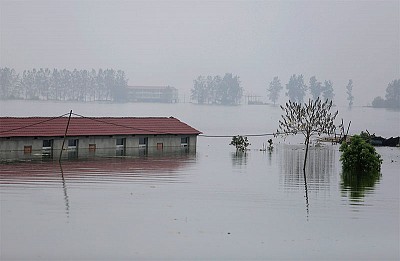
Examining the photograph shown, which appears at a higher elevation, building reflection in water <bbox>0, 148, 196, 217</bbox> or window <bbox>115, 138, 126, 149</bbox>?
window <bbox>115, 138, 126, 149</bbox>

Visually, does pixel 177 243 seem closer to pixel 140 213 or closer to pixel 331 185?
pixel 140 213

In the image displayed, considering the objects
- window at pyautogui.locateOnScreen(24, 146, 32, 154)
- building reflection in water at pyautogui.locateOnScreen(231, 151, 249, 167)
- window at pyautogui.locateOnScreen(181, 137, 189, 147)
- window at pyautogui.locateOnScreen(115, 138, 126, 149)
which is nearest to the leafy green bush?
building reflection in water at pyautogui.locateOnScreen(231, 151, 249, 167)

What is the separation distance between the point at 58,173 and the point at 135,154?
11.6 metres

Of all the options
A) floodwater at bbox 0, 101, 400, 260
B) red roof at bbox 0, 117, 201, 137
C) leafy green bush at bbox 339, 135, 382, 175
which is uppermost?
red roof at bbox 0, 117, 201, 137

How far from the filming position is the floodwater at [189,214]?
46.6 ft

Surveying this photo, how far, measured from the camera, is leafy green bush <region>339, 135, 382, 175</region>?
30319 mm

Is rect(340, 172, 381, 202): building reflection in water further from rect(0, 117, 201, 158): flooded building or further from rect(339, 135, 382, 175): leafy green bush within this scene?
rect(0, 117, 201, 158): flooded building

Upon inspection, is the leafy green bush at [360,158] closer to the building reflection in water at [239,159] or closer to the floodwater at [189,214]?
the floodwater at [189,214]

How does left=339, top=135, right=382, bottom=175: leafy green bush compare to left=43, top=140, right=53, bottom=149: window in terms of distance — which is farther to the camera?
left=43, top=140, right=53, bottom=149: window

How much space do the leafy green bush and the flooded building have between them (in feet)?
45.9

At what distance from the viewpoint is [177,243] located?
581 inches

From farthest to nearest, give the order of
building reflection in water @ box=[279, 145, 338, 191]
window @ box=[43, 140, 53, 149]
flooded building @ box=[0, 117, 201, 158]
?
window @ box=[43, 140, 53, 149]
flooded building @ box=[0, 117, 201, 158]
building reflection in water @ box=[279, 145, 338, 191]

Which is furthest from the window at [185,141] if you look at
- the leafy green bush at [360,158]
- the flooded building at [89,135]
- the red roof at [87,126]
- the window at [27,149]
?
the leafy green bush at [360,158]

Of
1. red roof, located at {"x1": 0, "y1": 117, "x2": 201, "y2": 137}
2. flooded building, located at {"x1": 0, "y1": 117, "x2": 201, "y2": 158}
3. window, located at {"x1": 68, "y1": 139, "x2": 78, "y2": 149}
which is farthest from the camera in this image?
window, located at {"x1": 68, "y1": 139, "x2": 78, "y2": 149}
